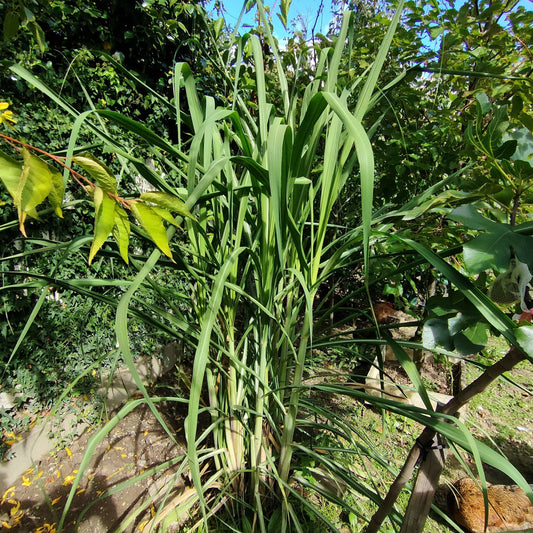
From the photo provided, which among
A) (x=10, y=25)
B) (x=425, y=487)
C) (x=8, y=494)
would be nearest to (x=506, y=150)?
(x=425, y=487)

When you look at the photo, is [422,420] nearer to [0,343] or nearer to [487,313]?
[487,313]

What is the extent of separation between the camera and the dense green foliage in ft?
1.42

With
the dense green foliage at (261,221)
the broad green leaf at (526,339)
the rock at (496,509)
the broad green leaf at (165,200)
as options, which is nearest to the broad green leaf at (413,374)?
the dense green foliage at (261,221)

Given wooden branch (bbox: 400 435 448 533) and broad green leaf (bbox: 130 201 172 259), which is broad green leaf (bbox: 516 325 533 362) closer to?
wooden branch (bbox: 400 435 448 533)

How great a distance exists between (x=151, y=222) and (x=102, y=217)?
2.1 inches

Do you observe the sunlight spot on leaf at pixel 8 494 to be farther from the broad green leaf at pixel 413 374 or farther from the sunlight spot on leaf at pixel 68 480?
the broad green leaf at pixel 413 374

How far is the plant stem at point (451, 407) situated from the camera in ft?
1.46

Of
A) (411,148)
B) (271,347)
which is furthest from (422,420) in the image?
(411,148)

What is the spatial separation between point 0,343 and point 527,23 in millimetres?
2770

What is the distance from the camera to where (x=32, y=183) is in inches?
12.8

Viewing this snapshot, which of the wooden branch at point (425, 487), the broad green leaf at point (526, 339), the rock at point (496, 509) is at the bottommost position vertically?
the rock at point (496, 509)

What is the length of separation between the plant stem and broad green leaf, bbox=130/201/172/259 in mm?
498

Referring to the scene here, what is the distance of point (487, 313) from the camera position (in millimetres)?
429

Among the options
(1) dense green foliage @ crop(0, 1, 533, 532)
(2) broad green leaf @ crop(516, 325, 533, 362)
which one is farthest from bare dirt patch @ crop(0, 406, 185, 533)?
(2) broad green leaf @ crop(516, 325, 533, 362)
